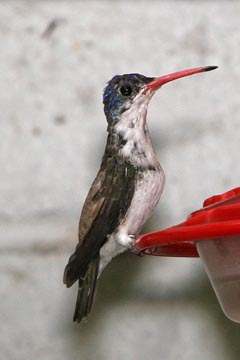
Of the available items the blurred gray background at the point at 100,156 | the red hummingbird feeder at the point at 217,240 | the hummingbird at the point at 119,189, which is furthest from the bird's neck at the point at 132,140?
the red hummingbird feeder at the point at 217,240

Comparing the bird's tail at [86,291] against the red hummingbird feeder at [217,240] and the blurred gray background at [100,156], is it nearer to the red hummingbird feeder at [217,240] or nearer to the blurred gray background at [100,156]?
the blurred gray background at [100,156]

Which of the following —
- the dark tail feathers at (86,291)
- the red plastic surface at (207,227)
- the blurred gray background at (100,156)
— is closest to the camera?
the red plastic surface at (207,227)

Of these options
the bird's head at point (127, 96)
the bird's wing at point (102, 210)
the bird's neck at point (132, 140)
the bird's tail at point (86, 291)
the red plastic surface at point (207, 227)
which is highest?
the bird's head at point (127, 96)

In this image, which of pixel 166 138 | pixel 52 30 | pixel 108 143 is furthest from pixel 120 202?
pixel 52 30

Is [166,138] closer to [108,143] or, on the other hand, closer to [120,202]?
[108,143]

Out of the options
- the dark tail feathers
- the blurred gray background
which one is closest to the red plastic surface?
the dark tail feathers

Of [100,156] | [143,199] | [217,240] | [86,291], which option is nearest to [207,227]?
[217,240]
